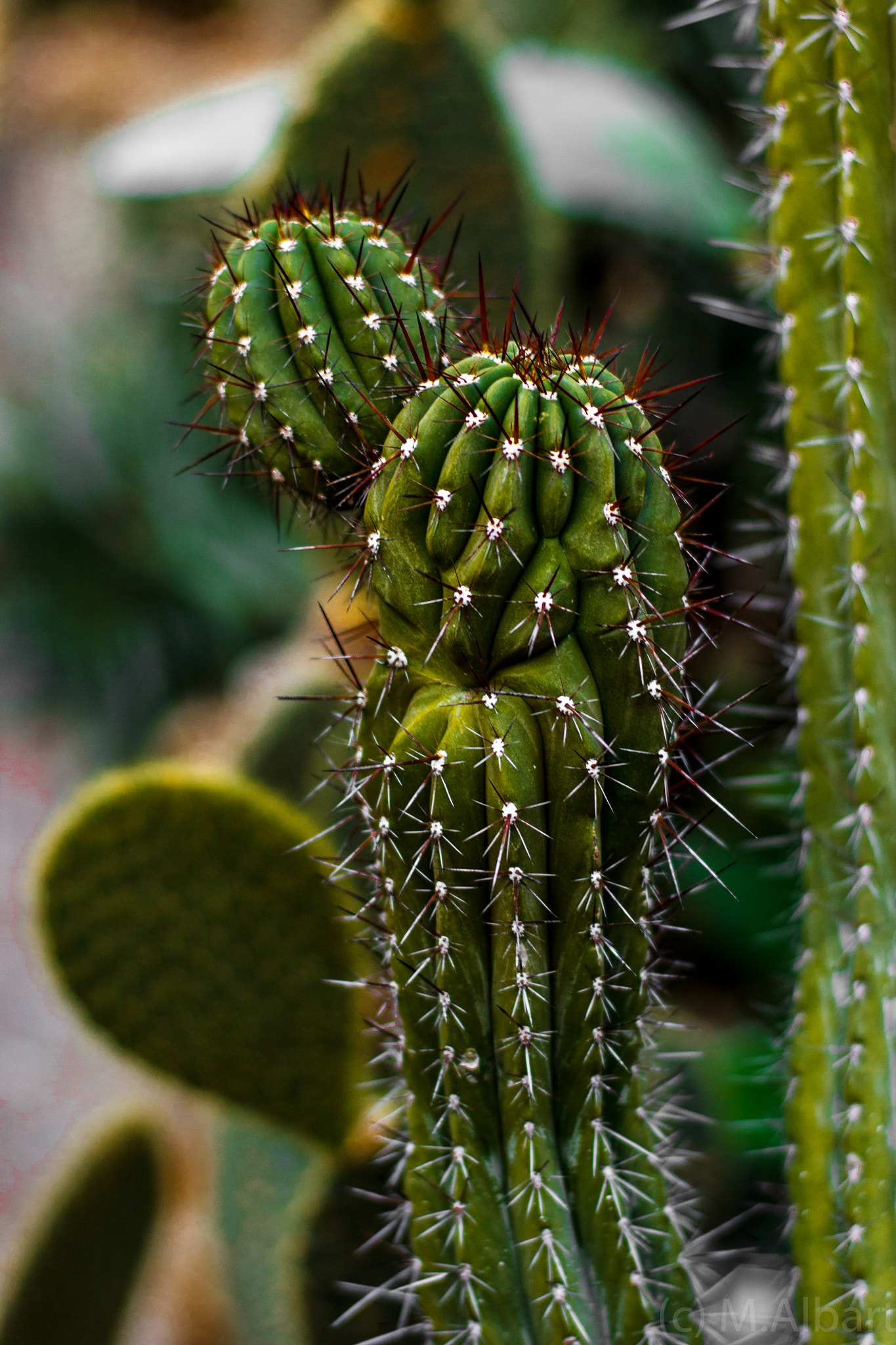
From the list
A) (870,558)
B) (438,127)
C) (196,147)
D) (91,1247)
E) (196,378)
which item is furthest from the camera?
(196,378)

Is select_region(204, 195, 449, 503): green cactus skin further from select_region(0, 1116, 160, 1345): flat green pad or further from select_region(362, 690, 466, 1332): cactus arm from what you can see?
select_region(0, 1116, 160, 1345): flat green pad

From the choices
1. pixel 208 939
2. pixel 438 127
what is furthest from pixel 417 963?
pixel 438 127

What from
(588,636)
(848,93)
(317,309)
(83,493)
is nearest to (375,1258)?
(588,636)

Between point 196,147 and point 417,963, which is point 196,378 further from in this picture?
point 417,963

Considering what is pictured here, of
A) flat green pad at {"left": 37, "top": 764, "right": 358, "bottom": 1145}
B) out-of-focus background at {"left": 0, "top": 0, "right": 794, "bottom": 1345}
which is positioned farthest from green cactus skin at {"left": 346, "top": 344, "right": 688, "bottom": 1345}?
flat green pad at {"left": 37, "top": 764, "right": 358, "bottom": 1145}

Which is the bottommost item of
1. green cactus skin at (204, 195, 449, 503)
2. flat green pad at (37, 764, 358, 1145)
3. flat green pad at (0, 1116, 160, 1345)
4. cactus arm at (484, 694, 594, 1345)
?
flat green pad at (0, 1116, 160, 1345)

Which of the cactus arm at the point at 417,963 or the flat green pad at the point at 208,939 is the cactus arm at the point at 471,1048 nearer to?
the cactus arm at the point at 417,963
